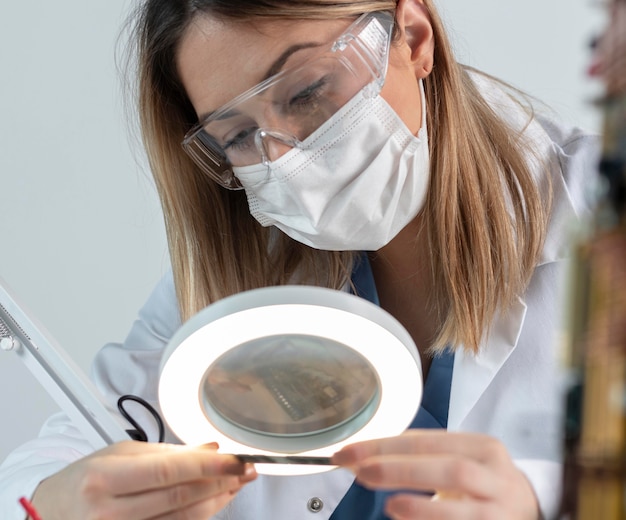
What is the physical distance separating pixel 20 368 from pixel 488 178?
130 centimetres

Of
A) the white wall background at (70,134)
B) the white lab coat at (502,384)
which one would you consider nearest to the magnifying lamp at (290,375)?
the white lab coat at (502,384)

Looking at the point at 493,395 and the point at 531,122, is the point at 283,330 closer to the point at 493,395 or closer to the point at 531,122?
the point at 493,395

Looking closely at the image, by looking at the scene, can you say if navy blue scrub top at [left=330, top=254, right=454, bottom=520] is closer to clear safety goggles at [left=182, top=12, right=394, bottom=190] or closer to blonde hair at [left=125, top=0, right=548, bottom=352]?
blonde hair at [left=125, top=0, right=548, bottom=352]

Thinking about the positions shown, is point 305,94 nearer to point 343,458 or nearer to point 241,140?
point 241,140

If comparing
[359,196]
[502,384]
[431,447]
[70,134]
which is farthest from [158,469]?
[70,134]

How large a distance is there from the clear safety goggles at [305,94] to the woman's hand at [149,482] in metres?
0.51

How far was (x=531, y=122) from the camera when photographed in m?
1.48

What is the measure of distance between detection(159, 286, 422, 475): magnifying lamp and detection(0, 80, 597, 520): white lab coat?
421mm

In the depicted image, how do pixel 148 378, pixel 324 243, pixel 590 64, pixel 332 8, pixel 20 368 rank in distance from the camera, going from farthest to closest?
1. pixel 20 368
2. pixel 148 378
3. pixel 324 243
4. pixel 332 8
5. pixel 590 64

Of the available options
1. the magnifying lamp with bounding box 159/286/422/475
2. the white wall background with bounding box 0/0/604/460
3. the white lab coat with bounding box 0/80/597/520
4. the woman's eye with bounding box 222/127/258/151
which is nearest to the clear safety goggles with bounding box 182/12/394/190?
the woman's eye with bounding box 222/127/258/151

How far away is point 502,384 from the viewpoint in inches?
52.2

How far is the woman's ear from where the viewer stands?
1.29m

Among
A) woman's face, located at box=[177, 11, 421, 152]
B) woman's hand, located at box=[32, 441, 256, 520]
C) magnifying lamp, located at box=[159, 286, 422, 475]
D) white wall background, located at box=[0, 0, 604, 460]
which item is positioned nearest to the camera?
magnifying lamp, located at box=[159, 286, 422, 475]

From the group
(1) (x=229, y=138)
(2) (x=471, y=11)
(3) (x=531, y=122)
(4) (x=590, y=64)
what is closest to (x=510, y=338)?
(3) (x=531, y=122)
